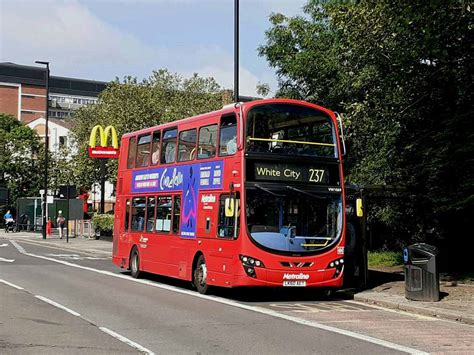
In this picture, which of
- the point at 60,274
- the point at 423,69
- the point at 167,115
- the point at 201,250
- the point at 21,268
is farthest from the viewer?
the point at 167,115

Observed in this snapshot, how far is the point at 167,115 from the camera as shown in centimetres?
4581

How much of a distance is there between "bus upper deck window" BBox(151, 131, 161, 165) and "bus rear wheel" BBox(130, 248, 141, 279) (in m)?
2.98

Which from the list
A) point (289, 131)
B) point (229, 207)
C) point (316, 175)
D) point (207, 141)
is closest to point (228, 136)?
point (207, 141)

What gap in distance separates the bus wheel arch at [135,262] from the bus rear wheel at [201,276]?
4.07m

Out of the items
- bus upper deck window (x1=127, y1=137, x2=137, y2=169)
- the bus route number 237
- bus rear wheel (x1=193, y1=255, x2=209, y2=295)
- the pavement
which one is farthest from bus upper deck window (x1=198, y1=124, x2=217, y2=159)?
the pavement

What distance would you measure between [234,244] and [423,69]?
846cm

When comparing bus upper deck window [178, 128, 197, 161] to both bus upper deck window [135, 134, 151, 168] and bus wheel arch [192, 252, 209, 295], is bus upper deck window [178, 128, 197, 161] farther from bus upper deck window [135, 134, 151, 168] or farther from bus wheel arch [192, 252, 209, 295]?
bus wheel arch [192, 252, 209, 295]

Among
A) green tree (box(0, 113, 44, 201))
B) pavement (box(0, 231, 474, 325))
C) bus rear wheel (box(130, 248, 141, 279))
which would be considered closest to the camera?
pavement (box(0, 231, 474, 325))

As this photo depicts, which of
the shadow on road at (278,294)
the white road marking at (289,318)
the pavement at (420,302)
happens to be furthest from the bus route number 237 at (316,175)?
the white road marking at (289,318)

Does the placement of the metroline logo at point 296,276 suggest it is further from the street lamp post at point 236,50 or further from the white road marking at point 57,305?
the street lamp post at point 236,50

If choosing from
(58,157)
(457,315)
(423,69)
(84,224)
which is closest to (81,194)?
(58,157)

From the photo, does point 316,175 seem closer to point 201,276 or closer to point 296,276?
point 296,276

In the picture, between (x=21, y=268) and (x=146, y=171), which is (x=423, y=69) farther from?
(x=21, y=268)

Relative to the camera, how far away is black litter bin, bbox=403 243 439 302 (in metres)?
14.0
